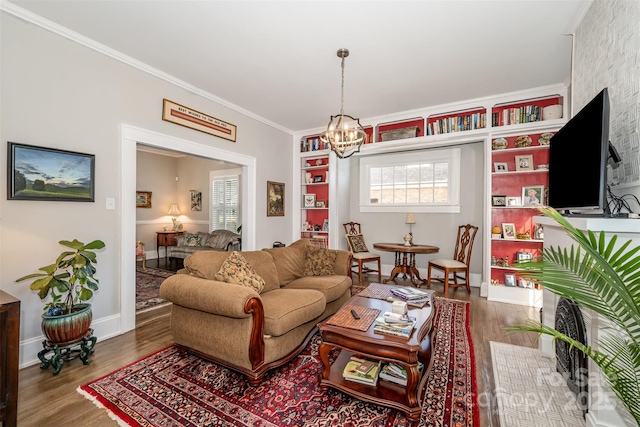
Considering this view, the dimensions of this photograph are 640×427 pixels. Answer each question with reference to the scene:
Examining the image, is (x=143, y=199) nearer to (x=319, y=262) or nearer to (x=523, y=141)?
(x=319, y=262)

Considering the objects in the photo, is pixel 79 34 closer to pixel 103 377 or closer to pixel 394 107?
pixel 103 377

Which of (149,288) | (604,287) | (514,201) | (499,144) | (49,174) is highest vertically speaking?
(499,144)

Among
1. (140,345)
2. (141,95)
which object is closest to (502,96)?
(141,95)

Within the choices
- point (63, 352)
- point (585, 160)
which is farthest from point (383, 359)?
point (63, 352)

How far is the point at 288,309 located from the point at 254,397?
0.60m

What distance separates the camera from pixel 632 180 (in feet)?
5.29

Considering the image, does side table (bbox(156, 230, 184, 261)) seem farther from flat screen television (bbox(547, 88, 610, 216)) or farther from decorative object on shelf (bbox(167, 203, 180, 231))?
flat screen television (bbox(547, 88, 610, 216))

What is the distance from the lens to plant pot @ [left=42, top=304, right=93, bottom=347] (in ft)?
6.90

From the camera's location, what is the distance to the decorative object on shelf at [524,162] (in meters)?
3.85

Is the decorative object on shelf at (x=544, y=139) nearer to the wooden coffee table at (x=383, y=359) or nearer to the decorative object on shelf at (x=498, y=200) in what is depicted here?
the decorative object on shelf at (x=498, y=200)

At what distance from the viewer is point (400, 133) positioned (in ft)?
15.0

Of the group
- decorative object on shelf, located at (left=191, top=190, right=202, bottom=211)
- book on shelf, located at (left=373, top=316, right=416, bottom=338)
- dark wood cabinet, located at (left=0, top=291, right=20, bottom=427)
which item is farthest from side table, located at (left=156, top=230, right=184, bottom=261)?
book on shelf, located at (left=373, top=316, right=416, bottom=338)

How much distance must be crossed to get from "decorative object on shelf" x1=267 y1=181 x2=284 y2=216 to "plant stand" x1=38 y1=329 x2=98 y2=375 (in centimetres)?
304

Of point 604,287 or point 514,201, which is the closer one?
point 604,287
